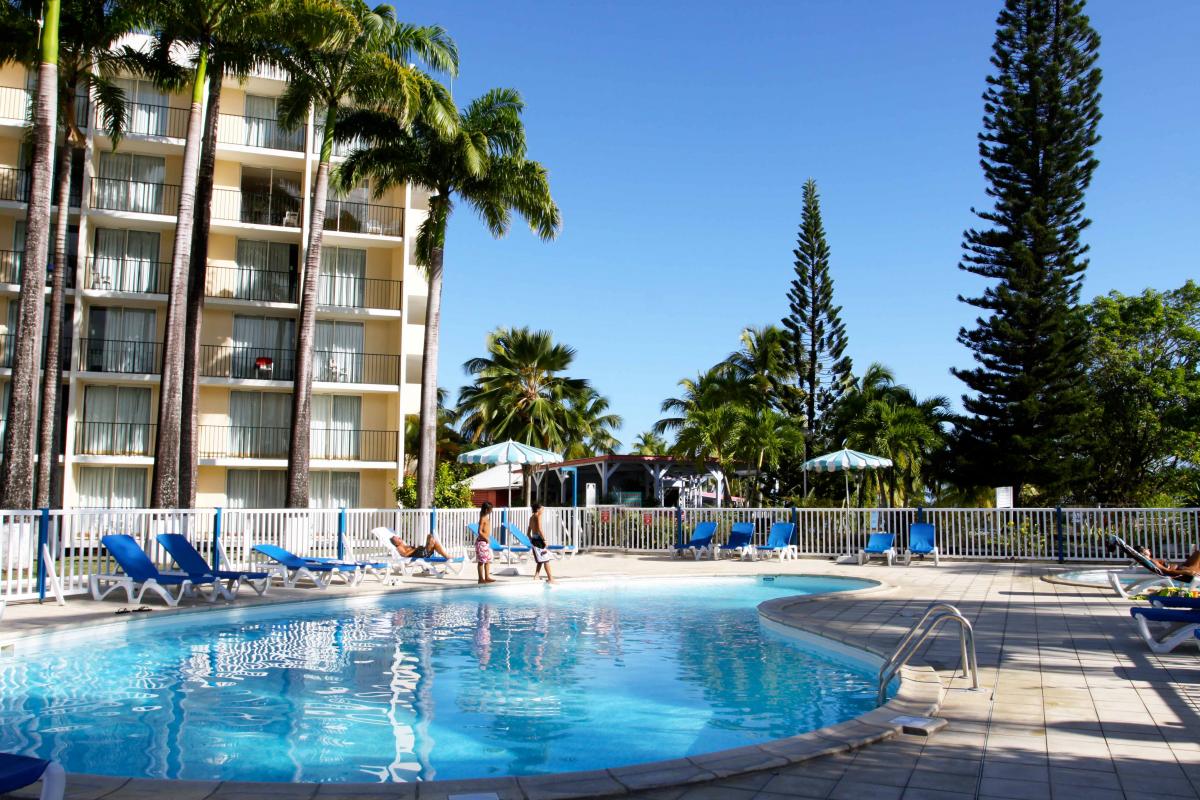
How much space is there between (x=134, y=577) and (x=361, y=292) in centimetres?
1774

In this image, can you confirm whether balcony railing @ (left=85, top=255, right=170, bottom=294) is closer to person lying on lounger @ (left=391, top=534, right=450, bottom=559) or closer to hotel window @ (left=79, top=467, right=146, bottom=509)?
hotel window @ (left=79, top=467, right=146, bottom=509)

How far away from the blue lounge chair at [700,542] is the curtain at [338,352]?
12082 mm

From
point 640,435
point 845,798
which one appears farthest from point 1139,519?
point 640,435

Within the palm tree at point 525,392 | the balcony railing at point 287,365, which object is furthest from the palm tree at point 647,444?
the balcony railing at point 287,365

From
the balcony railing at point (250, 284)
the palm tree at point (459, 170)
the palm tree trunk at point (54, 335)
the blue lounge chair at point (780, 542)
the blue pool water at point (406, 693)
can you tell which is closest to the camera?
the blue pool water at point (406, 693)

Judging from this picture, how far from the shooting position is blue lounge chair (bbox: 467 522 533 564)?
17.8m

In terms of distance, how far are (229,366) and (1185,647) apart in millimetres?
24420

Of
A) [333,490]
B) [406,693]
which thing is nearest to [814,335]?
[333,490]

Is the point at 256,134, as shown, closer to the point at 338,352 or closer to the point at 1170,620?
the point at 338,352

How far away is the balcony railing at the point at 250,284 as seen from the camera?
86.7 ft

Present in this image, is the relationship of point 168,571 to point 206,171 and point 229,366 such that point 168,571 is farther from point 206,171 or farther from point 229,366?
point 229,366

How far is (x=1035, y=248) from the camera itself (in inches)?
1180

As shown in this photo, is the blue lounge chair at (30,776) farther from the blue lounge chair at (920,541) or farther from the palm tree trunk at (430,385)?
the palm tree trunk at (430,385)

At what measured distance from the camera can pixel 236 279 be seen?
26.7 m
